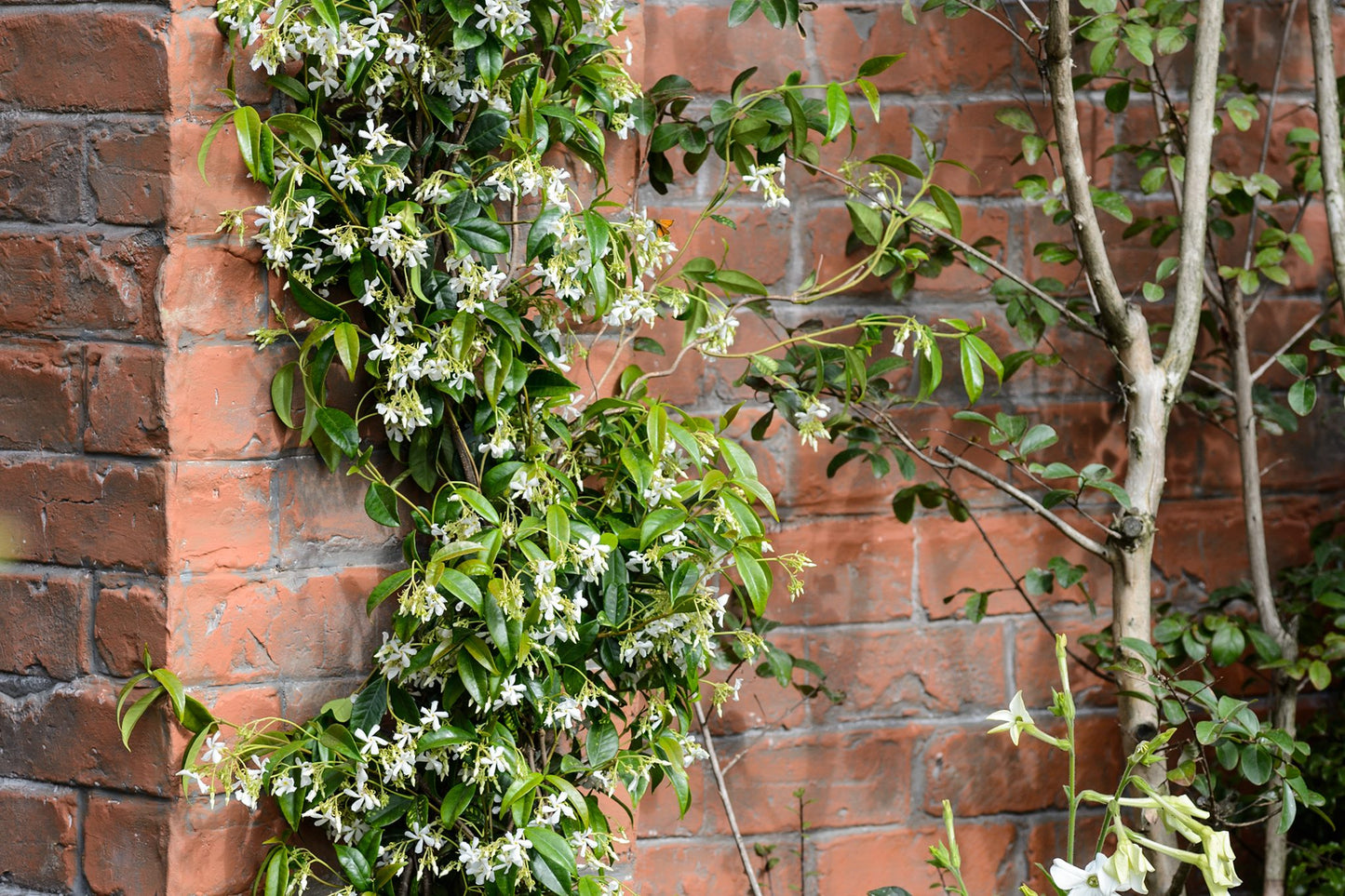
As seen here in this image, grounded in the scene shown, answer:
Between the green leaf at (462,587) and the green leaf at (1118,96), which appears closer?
the green leaf at (462,587)

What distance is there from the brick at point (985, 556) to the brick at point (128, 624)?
2.90 feet

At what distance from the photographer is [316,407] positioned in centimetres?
99

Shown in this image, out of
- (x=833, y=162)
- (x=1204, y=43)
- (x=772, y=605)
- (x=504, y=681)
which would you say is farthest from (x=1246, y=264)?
(x=504, y=681)

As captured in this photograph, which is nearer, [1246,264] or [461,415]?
[461,415]

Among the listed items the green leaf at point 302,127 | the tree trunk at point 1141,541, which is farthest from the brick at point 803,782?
the green leaf at point 302,127

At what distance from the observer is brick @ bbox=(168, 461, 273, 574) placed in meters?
0.99

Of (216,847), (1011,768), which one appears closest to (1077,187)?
(1011,768)

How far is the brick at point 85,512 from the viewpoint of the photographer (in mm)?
991

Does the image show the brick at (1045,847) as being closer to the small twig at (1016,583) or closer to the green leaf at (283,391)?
the small twig at (1016,583)

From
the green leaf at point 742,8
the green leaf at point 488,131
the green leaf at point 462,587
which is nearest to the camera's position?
the green leaf at point 462,587

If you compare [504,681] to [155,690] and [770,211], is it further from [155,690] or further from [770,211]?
[770,211]

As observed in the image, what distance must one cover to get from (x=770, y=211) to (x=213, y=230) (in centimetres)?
67

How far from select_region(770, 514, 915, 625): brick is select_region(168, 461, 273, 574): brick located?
0.63 metres

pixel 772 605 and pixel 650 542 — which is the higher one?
pixel 650 542
